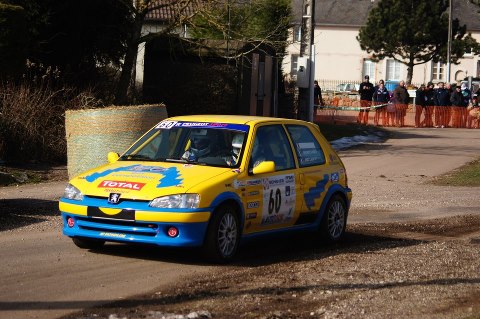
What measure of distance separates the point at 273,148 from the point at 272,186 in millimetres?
564

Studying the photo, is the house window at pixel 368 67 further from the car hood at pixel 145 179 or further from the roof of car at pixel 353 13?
the car hood at pixel 145 179

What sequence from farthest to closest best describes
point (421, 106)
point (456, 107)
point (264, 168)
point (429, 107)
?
point (456, 107) < point (429, 107) < point (421, 106) < point (264, 168)

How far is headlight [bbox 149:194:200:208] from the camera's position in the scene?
9195 mm

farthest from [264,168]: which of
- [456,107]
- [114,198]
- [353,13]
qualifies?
[353,13]

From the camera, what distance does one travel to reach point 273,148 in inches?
421

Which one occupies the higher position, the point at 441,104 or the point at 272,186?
the point at 441,104

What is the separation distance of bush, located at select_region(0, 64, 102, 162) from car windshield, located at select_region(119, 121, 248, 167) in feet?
28.5

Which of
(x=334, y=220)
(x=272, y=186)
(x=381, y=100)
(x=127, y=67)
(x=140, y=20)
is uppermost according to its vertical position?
(x=140, y=20)

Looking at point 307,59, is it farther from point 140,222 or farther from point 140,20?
point 140,222

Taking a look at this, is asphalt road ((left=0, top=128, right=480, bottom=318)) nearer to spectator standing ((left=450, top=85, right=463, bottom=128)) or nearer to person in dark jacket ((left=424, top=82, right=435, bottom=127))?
person in dark jacket ((left=424, top=82, right=435, bottom=127))

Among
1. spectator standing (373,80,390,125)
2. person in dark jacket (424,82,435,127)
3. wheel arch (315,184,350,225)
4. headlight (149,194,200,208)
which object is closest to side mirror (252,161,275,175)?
headlight (149,194,200,208)

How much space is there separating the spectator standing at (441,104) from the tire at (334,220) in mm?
30446

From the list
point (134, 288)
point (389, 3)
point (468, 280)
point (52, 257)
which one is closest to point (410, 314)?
point (468, 280)

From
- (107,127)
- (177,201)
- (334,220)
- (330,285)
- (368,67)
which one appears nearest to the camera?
(330,285)
